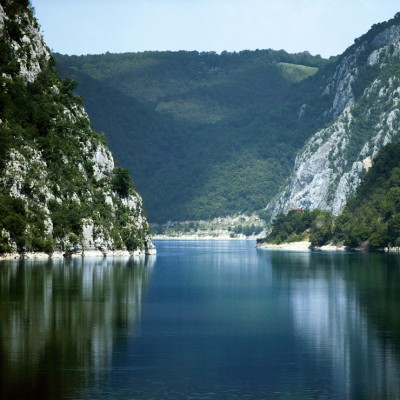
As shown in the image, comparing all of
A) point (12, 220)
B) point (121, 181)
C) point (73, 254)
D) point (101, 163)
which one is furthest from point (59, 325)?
point (121, 181)

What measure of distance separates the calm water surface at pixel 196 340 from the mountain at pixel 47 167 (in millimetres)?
45173

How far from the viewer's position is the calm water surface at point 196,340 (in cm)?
4303

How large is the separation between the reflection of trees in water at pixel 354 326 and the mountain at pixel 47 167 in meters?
46.5

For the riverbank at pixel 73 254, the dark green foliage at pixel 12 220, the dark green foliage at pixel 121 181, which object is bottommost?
the riverbank at pixel 73 254

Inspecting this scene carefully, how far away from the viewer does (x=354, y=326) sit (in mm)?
62500

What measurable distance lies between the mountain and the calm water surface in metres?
45.2

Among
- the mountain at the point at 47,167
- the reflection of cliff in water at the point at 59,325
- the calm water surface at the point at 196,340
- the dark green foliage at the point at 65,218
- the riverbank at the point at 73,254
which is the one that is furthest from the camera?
the dark green foliage at the point at 65,218

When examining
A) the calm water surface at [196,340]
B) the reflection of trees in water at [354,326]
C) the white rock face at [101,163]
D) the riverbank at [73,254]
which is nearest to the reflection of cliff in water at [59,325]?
the calm water surface at [196,340]

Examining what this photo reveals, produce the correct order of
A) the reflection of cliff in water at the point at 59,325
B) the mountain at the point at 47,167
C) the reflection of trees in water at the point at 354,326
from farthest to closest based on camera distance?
the mountain at the point at 47,167, the reflection of trees in water at the point at 354,326, the reflection of cliff in water at the point at 59,325

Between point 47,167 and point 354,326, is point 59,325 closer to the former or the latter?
point 354,326

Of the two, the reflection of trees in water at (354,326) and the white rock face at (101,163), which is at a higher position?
the white rock face at (101,163)

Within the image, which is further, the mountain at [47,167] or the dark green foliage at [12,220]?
the mountain at [47,167]

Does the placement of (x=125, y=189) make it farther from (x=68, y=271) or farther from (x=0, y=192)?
(x=68, y=271)

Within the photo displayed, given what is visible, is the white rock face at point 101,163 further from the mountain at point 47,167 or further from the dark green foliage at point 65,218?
the dark green foliage at point 65,218
